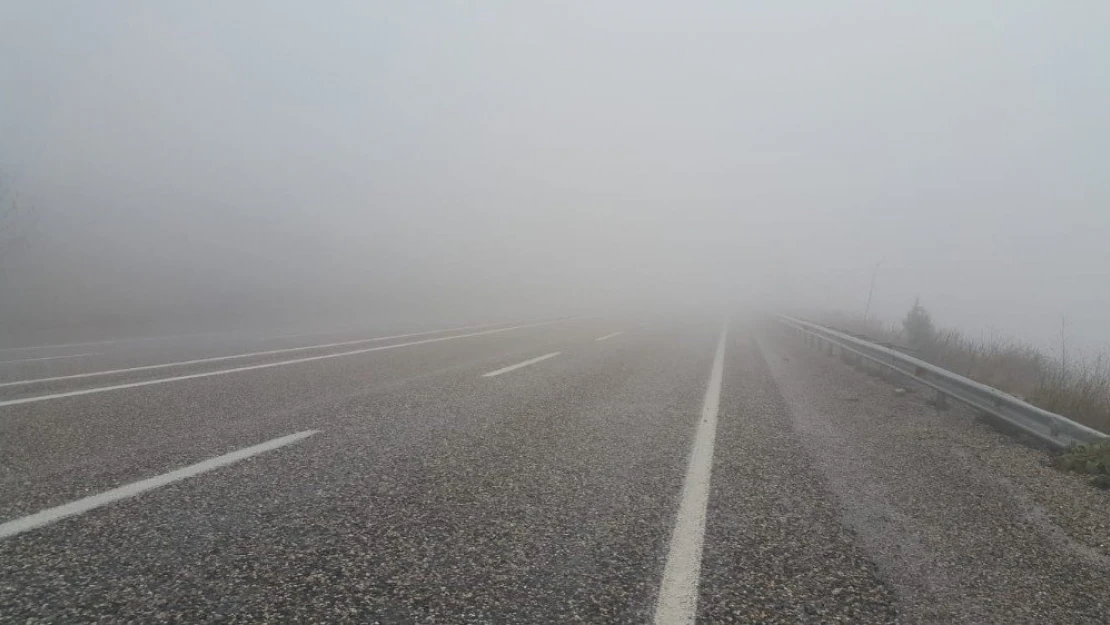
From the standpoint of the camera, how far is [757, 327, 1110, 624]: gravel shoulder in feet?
8.09

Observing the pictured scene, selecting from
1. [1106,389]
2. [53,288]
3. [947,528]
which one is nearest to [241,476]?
[947,528]

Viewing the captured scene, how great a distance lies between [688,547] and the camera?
9.22 feet

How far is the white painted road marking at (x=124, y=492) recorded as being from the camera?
2.74m

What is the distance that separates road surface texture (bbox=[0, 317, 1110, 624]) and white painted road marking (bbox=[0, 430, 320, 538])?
0.02 meters

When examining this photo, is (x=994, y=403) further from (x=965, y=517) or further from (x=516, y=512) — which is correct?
A: (x=516, y=512)

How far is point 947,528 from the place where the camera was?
3.22 m

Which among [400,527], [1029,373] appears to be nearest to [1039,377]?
[1029,373]

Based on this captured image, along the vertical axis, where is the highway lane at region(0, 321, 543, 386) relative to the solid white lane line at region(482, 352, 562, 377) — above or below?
below

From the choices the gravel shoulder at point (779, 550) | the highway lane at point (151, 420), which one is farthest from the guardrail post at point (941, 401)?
the highway lane at point (151, 420)

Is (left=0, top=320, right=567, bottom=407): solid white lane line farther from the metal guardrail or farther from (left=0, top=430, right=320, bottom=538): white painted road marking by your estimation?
the metal guardrail

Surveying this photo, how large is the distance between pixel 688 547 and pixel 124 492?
3208 millimetres

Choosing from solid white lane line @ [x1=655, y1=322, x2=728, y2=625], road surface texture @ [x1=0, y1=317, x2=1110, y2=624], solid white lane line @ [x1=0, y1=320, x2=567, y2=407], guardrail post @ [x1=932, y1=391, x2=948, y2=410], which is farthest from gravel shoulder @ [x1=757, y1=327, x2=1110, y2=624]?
solid white lane line @ [x1=0, y1=320, x2=567, y2=407]

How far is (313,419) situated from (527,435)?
79.7 inches

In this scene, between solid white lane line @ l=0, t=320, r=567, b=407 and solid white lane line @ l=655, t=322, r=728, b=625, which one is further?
solid white lane line @ l=0, t=320, r=567, b=407
